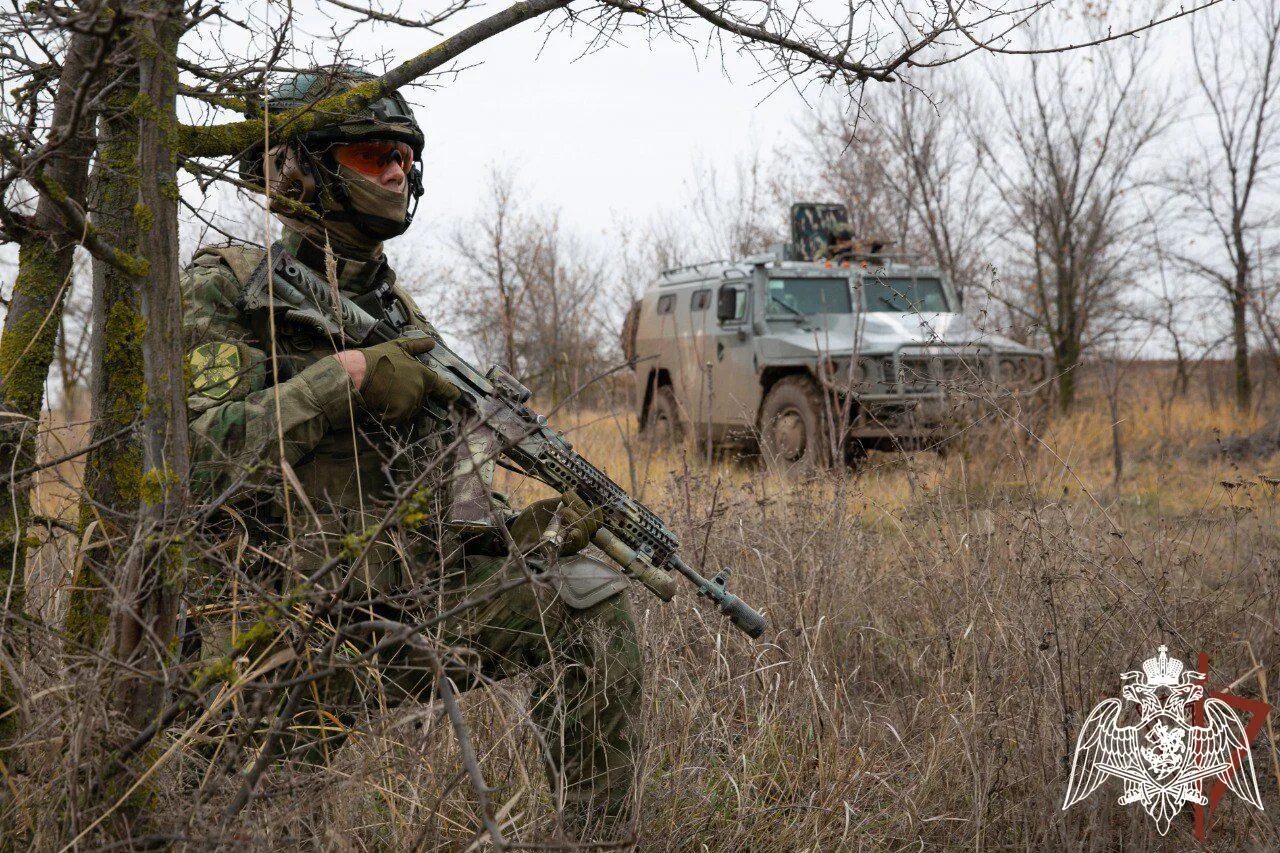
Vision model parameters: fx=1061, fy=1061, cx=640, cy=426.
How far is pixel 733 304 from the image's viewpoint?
27.2 feet

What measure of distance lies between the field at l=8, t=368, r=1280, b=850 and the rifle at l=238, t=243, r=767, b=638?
256 millimetres

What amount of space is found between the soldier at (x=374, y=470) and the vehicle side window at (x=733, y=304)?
5.93 meters

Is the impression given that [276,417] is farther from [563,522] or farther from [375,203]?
[375,203]

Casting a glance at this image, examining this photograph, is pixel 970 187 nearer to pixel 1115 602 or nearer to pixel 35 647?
pixel 1115 602

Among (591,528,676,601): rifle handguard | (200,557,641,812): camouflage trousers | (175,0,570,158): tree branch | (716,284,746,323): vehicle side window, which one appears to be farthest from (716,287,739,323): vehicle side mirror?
(175,0,570,158): tree branch

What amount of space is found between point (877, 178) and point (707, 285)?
15.8 ft

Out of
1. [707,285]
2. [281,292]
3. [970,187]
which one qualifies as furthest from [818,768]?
[970,187]

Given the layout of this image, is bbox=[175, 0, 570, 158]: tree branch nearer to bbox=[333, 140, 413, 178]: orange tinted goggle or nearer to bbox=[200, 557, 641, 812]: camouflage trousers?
bbox=[333, 140, 413, 178]: orange tinted goggle

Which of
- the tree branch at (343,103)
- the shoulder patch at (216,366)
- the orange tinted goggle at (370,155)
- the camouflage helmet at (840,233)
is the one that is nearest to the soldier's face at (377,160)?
the orange tinted goggle at (370,155)

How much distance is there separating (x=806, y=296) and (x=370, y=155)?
20.3ft

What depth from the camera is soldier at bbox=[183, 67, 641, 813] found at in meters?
1.93

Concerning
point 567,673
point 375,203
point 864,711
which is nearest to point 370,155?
point 375,203

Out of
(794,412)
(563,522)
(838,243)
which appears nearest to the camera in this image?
(563,522)

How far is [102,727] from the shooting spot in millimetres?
1374
